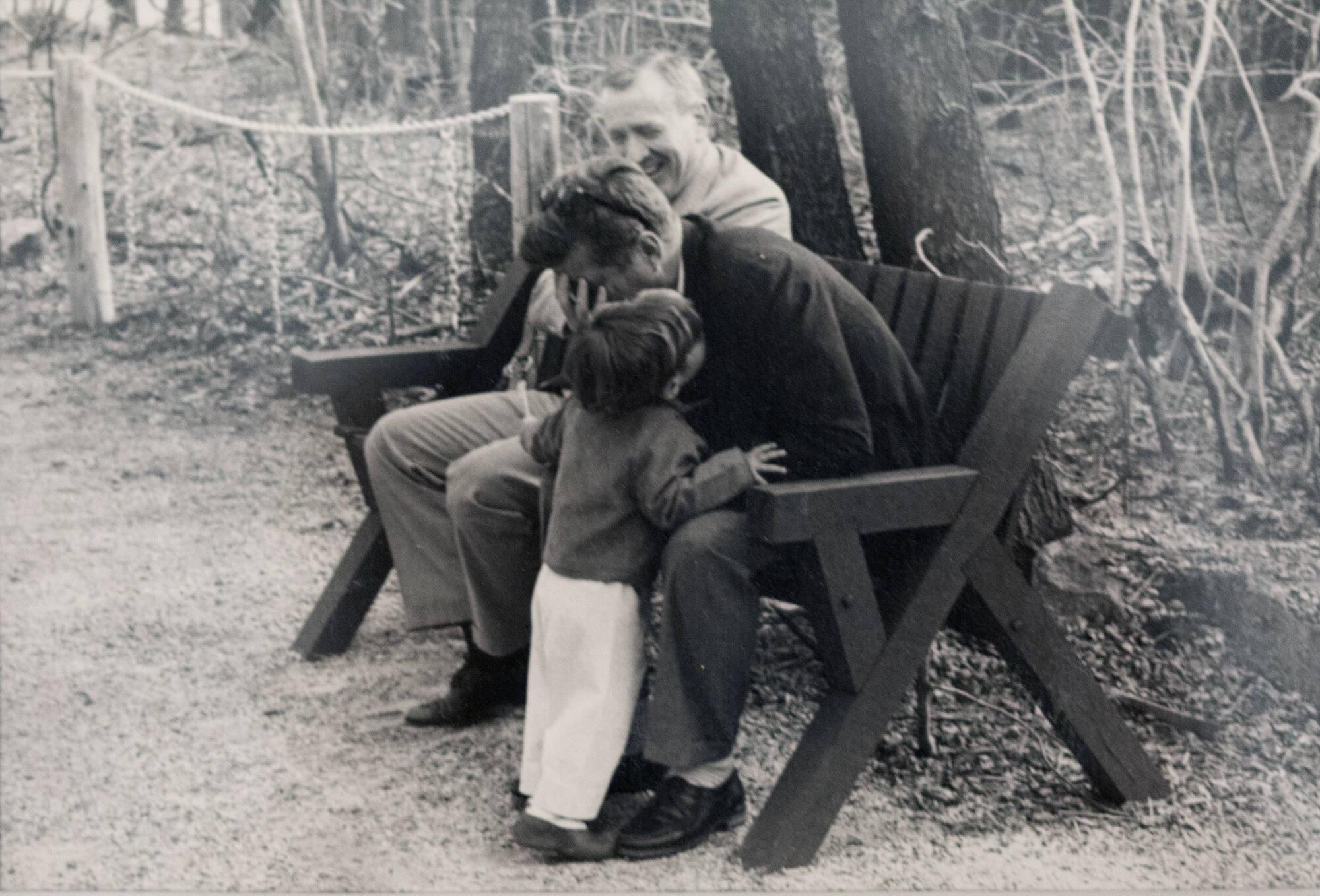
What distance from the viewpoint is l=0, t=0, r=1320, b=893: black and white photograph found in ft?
8.69

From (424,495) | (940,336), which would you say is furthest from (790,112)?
(424,495)

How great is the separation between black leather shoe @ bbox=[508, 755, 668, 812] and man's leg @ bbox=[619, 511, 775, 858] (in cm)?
25

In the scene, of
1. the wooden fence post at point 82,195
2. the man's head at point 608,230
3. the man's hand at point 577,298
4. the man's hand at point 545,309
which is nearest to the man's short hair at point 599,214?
the man's head at point 608,230

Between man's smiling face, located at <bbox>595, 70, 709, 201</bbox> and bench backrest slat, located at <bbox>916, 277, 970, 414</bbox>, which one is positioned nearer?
bench backrest slat, located at <bbox>916, 277, 970, 414</bbox>

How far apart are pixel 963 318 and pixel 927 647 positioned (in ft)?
2.28

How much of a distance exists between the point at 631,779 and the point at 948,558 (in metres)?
0.79

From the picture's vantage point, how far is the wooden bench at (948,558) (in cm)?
253

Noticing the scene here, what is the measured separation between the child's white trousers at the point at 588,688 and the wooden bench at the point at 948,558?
0.30 metres

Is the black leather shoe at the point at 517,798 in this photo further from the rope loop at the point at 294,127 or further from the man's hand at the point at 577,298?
the rope loop at the point at 294,127

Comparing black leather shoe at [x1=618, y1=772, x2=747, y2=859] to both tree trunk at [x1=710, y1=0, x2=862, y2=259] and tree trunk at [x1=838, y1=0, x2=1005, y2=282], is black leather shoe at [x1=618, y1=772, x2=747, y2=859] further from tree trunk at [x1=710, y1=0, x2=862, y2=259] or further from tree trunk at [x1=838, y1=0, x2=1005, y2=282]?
tree trunk at [x1=710, y1=0, x2=862, y2=259]

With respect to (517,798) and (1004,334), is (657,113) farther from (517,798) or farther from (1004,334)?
(517,798)

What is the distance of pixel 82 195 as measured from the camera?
14.5 ft

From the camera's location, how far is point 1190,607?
3459 mm

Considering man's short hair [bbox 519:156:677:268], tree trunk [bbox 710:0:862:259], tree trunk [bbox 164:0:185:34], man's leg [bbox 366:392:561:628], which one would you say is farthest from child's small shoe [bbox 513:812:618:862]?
tree trunk [bbox 164:0:185:34]
